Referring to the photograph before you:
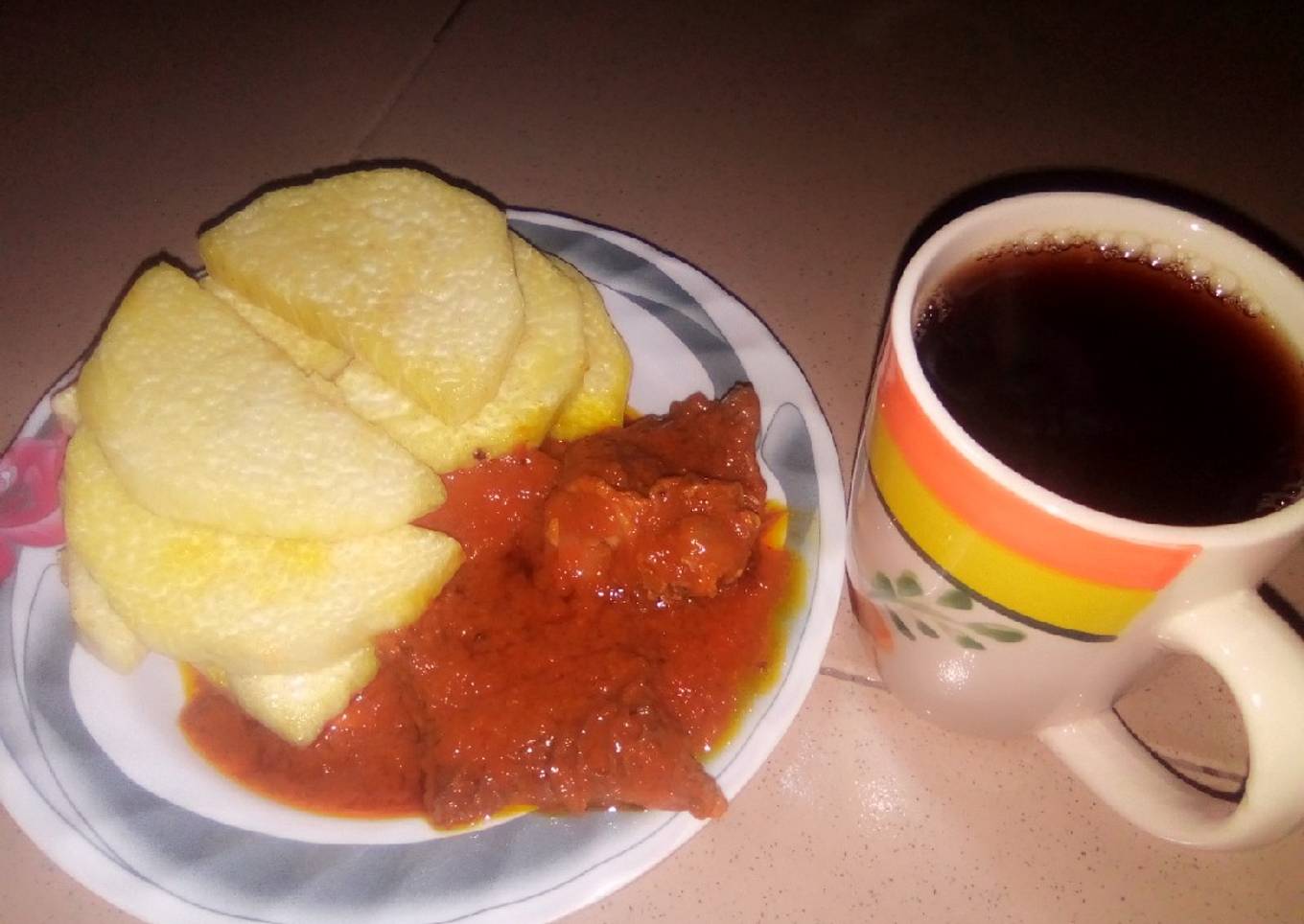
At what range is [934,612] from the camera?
81 cm

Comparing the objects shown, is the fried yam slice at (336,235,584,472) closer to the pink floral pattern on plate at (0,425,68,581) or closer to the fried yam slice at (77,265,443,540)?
the fried yam slice at (77,265,443,540)

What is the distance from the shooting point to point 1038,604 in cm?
71

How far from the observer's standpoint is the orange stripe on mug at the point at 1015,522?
0.64m

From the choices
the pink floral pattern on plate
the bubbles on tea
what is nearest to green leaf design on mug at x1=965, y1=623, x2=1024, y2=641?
the bubbles on tea

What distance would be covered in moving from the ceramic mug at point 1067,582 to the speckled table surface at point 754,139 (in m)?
0.14

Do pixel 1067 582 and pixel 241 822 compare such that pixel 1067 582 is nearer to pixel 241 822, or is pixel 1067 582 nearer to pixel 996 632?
pixel 996 632

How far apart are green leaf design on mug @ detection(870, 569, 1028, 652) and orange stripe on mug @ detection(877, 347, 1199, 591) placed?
0.09 m

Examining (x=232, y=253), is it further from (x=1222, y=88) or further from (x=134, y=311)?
(x=1222, y=88)

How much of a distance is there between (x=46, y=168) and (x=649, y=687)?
1309mm

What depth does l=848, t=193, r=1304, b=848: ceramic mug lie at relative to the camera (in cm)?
65

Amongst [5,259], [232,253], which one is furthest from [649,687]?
[5,259]

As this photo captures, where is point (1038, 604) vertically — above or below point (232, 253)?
above

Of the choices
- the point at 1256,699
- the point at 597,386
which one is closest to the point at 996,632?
the point at 1256,699

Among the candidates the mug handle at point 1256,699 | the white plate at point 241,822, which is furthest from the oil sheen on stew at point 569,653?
the mug handle at point 1256,699
